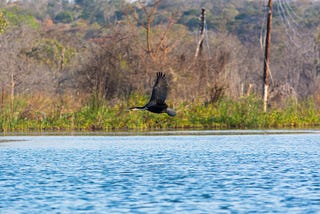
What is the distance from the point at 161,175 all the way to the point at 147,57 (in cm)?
1805

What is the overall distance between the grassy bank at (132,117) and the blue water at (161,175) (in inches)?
181

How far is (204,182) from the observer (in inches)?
539

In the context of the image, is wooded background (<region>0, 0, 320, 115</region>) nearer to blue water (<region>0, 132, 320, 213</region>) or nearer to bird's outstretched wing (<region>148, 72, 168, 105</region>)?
blue water (<region>0, 132, 320, 213</region>)

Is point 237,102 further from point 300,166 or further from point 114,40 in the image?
point 300,166

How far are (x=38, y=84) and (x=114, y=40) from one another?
20.3 feet

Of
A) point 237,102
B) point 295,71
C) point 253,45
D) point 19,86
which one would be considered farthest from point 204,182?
point 253,45

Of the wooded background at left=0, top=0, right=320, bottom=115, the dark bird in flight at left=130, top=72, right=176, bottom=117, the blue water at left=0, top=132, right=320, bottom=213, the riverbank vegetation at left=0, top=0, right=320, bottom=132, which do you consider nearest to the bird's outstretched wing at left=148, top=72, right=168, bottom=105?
the dark bird in flight at left=130, top=72, right=176, bottom=117

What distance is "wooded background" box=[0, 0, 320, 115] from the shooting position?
31.3 metres

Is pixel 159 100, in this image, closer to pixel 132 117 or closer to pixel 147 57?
pixel 132 117

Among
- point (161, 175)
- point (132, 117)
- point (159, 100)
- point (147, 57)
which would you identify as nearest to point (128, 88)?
point (147, 57)

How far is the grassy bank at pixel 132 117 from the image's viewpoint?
27.2 m

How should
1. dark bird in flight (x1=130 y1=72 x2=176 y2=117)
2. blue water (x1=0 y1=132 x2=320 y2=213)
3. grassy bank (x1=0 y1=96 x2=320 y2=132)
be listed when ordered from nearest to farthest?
blue water (x1=0 y1=132 x2=320 y2=213) → dark bird in flight (x1=130 y1=72 x2=176 y2=117) → grassy bank (x1=0 y1=96 x2=320 y2=132)

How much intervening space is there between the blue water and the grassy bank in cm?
460

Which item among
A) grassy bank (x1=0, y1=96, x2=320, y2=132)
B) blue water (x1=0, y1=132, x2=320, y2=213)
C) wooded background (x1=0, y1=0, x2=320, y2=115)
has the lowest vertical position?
blue water (x1=0, y1=132, x2=320, y2=213)
